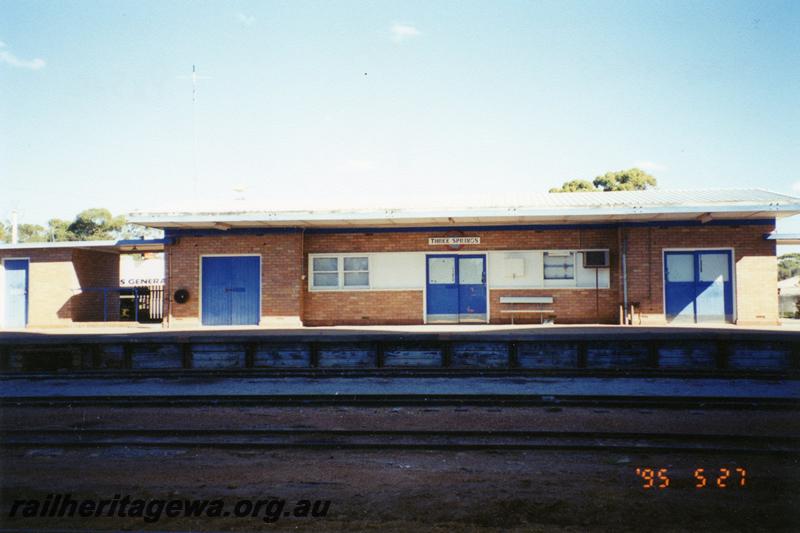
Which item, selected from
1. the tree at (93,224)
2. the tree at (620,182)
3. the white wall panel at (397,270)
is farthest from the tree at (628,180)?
the tree at (93,224)

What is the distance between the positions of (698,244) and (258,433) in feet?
46.1

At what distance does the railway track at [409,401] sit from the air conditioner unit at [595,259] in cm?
860

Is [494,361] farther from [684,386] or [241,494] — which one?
[241,494]

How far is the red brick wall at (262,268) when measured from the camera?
53.2 feet

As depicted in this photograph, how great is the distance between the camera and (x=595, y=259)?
15.9 meters

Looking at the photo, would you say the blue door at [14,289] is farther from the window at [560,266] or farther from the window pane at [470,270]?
the window at [560,266]

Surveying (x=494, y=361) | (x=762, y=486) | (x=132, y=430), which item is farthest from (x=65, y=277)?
(x=762, y=486)

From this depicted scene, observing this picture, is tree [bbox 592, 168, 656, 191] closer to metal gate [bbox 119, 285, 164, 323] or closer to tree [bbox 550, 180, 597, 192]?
tree [bbox 550, 180, 597, 192]

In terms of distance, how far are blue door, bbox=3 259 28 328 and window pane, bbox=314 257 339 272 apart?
10.4 metres

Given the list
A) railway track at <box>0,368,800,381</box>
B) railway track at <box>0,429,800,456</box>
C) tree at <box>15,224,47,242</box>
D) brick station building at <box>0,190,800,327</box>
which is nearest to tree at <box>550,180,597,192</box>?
brick station building at <box>0,190,800,327</box>

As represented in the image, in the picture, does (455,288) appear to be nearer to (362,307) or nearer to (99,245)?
(362,307)

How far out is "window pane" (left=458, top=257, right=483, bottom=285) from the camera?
16.3m

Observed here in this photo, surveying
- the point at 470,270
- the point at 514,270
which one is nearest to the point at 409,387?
the point at 470,270

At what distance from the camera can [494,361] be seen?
9.70m
